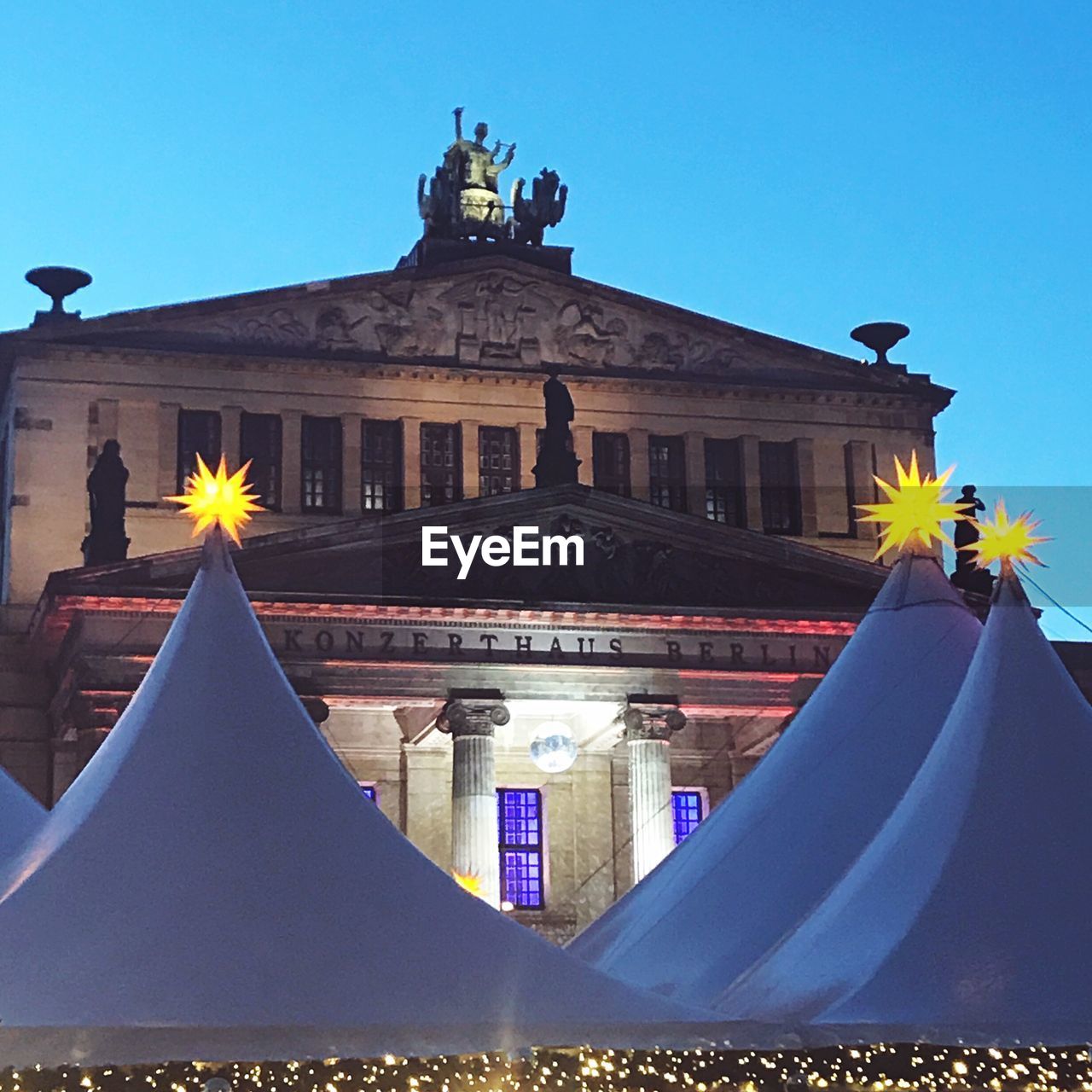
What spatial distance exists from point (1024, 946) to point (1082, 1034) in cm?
68

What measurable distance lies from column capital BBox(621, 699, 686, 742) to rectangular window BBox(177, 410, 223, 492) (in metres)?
9.56

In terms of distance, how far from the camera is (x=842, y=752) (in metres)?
15.0

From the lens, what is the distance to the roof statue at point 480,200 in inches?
1690

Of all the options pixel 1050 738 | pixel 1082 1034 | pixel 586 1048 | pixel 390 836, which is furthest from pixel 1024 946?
pixel 390 836

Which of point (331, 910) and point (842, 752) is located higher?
point (842, 752)

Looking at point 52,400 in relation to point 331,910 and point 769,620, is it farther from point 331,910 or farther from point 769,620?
point 331,910

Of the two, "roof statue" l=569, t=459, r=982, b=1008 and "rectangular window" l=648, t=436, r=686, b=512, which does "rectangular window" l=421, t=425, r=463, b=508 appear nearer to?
"rectangular window" l=648, t=436, r=686, b=512

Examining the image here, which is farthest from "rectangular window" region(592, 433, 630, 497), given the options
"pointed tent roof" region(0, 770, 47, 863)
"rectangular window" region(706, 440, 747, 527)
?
"pointed tent roof" region(0, 770, 47, 863)

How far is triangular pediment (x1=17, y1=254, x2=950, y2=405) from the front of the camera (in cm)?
4056

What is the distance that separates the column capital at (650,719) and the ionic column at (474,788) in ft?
7.06

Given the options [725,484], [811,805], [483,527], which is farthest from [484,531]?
[811,805]

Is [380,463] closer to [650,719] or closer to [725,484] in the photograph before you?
[725,484]

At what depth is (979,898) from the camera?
1213 cm

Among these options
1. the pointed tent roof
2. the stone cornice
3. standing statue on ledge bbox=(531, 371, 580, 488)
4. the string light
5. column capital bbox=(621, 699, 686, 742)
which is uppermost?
the stone cornice
